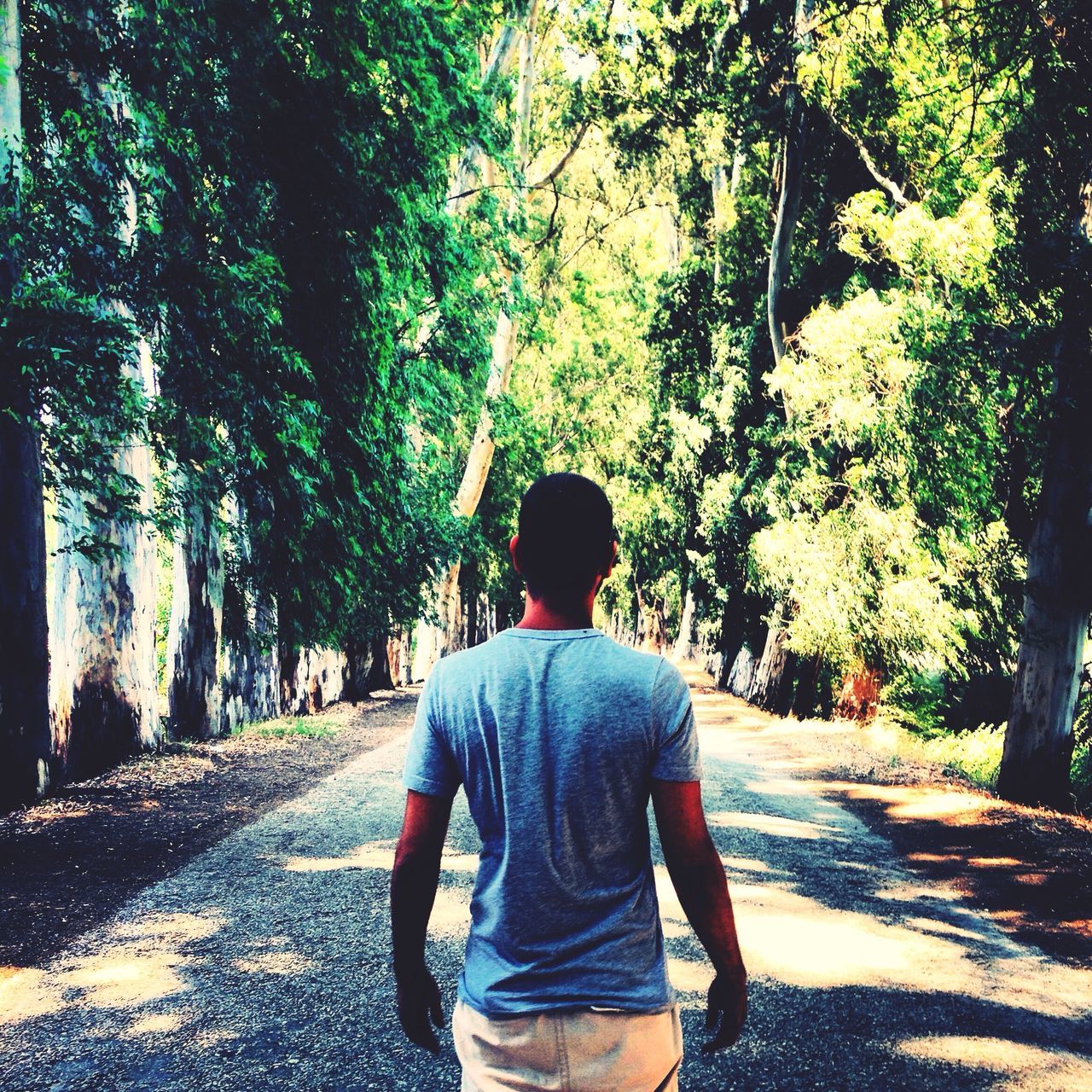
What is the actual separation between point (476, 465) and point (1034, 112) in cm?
1794

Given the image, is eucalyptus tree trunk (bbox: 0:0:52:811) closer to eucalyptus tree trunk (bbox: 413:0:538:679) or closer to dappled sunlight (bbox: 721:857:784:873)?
dappled sunlight (bbox: 721:857:784:873)

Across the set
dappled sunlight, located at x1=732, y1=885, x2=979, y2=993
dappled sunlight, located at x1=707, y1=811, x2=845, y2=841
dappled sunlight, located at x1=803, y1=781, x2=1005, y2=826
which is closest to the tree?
dappled sunlight, located at x1=803, y1=781, x2=1005, y2=826

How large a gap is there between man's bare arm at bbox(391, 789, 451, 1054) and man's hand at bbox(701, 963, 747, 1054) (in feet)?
1.88

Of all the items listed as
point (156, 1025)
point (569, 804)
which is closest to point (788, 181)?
point (156, 1025)

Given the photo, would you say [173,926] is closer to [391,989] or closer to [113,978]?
[113,978]

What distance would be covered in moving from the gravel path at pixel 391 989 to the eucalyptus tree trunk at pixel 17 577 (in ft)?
6.80

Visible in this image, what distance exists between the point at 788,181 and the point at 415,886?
15.4 metres

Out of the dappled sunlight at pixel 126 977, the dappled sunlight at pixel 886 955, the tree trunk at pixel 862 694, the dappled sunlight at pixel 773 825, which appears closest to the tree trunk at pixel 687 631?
the tree trunk at pixel 862 694

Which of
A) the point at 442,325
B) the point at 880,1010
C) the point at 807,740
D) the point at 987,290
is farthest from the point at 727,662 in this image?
the point at 880,1010

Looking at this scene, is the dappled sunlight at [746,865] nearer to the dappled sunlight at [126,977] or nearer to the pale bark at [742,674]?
the dappled sunlight at [126,977]

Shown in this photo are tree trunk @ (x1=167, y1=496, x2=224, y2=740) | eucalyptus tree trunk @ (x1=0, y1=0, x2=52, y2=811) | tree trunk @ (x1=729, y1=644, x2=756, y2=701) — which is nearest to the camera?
eucalyptus tree trunk @ (x1=0, y1=0, x2=52, y2=811)

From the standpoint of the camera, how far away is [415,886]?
2.05 meters

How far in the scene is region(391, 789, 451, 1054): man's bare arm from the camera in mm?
2041

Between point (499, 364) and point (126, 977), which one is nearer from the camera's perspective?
point (126, 977)
